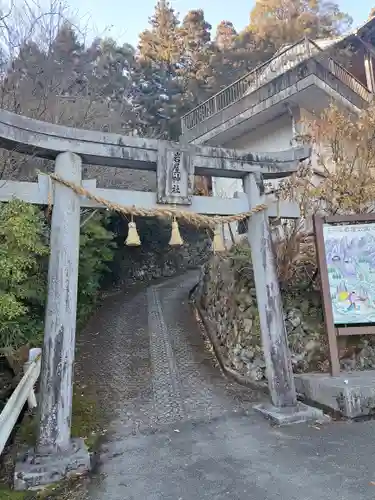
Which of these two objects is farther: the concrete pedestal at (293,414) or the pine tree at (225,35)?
the pine tree at (225,35)

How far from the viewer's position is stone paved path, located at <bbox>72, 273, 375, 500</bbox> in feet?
11.9

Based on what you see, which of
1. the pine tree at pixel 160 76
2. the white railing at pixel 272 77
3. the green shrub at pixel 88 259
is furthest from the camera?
the pine tree at pixel 160 76

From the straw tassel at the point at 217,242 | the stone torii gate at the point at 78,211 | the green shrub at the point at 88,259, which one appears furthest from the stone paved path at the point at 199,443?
the straw tassel at the point at 217,242

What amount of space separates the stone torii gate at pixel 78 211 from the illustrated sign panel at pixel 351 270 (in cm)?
106

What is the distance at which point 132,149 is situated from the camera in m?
5.19

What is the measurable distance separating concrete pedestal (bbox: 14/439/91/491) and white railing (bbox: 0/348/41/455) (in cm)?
32

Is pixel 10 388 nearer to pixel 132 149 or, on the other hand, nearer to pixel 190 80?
pixel 132 149

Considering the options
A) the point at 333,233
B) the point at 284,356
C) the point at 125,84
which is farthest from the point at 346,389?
the point at 125,84

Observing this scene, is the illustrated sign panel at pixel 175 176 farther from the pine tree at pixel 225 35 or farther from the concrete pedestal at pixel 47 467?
the pine tree at pixel 225 35

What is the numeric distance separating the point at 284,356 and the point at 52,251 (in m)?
→ 3.65

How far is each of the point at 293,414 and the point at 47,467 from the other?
3.26m

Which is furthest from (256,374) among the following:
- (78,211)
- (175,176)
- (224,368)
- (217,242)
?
(78,211)

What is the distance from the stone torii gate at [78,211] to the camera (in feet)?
14.2

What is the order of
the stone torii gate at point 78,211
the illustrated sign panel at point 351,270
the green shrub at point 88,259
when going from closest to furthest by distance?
1. the stone torii gate at point 78,211
2. the illustrated sign panel at point 351,270
3. the green shrub at point 88,259
